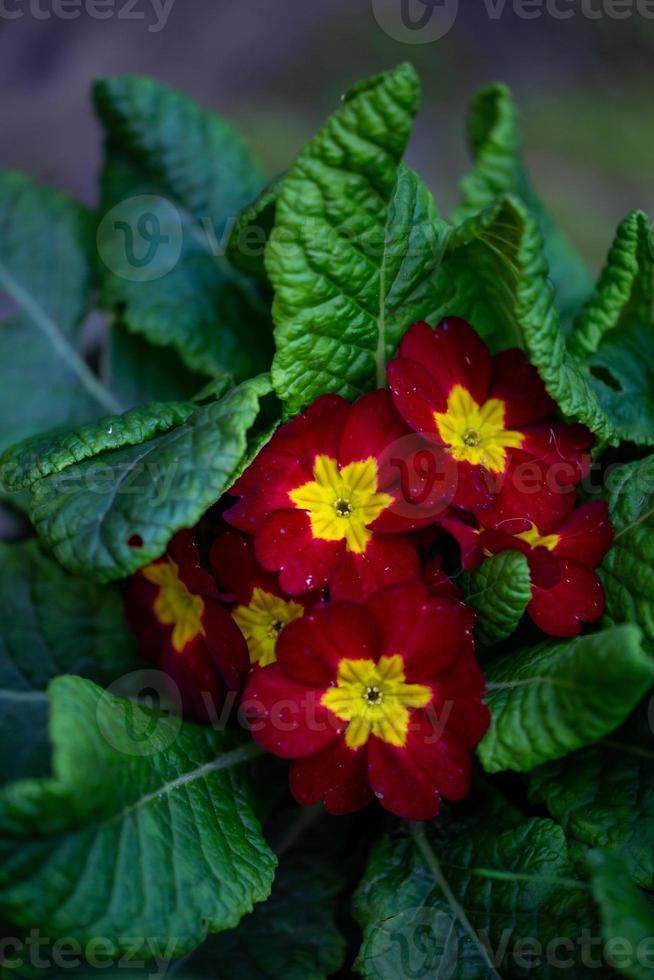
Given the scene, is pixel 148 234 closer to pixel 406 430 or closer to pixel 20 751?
pixel 406 430

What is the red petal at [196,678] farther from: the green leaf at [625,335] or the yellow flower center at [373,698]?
the green leaf at [625,335]

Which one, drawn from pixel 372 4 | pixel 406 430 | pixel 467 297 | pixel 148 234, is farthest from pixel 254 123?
pixel 406 430

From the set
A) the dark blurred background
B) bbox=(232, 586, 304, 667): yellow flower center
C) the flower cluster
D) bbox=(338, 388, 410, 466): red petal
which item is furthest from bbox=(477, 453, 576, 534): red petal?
the dark blurred background

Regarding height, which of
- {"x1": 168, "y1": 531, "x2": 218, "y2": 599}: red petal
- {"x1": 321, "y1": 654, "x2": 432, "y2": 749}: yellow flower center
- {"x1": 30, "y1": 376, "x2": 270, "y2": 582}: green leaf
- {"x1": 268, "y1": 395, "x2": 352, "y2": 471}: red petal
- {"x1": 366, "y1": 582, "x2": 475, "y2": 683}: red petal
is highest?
{"x1": 30, "y1": 376, "x2": 270, "y2": 582}: green leaf

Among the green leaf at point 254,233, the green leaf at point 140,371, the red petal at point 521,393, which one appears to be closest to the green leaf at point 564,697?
the red petal at point 521,393

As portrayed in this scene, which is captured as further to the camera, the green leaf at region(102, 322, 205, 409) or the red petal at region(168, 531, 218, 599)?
the green leaf at region(102, 322, 205, 409)

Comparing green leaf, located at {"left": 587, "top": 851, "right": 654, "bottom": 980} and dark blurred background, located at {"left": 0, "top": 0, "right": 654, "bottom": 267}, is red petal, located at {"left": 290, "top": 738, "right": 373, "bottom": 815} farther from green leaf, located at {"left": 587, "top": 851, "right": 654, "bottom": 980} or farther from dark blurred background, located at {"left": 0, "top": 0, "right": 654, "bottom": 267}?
dark blurred background, located at {"left": 0, "top": 0, "right": 654, "bottom": 267}
